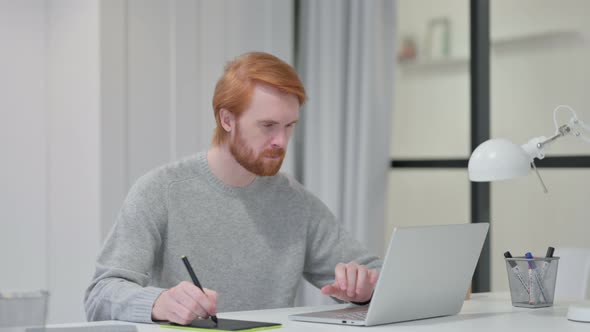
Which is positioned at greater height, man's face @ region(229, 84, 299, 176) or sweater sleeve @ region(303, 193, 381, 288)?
man's face @ region(229, 84, 299, 176)

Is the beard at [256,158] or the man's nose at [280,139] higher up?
the man's nose at [280,139]

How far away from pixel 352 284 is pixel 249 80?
595 mm

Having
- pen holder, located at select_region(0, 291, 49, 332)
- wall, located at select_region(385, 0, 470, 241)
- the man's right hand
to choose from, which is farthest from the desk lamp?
wall, located at select_region(385, 0, 470, 241)

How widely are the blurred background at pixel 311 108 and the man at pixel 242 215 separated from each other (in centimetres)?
107

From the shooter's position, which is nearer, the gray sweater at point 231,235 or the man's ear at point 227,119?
the gray sweater at point 231,235

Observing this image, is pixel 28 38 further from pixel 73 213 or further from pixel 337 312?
pixel 337 312

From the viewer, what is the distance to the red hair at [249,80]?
2.32 m

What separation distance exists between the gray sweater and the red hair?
0.17 metres

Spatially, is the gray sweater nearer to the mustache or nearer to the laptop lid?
the mustache

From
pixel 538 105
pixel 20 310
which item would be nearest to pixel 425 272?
pixel 20 310

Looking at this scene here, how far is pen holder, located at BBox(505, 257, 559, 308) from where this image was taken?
2.18 m

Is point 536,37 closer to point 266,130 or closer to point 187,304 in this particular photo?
point 266,130

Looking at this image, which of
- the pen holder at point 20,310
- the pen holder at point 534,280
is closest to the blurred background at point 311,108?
the pen holder at point 534,280

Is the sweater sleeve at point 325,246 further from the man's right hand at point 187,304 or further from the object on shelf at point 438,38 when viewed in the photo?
the object on shelf at point 438,38
